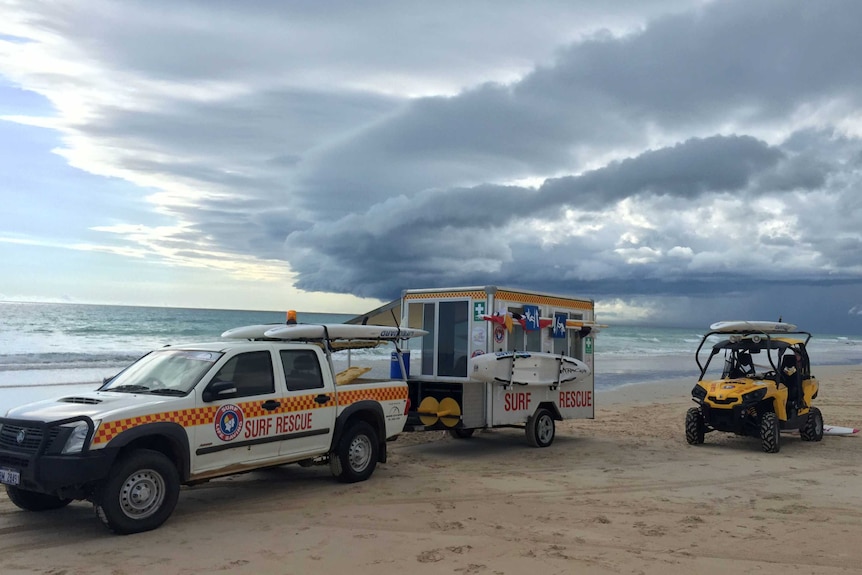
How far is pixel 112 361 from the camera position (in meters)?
29.1

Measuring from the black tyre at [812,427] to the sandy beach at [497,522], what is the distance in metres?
1.85

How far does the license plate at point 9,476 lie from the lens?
21.0 ft

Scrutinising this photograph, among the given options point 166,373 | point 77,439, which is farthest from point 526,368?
point 77,439

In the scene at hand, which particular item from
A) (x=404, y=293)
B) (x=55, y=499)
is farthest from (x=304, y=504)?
(x=404, y=293)

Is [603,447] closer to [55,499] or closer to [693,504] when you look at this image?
[693,504]

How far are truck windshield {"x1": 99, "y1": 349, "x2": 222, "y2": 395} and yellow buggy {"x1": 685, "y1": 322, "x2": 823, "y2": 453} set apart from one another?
7.83 m

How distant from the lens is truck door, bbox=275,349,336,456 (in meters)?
8.07

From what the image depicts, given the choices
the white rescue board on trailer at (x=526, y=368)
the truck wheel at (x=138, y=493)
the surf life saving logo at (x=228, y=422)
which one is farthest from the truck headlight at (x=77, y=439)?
the white rescue board on trailer at (x=526, y=368)

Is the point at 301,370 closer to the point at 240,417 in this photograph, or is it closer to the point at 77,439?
the point at 240,417

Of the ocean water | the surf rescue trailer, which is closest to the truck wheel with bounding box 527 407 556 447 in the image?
the surf rescue trailer

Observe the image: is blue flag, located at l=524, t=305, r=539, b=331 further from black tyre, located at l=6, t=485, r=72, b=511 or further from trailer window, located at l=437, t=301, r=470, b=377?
black tyre, located at l=6, t=485, r=72, b=511

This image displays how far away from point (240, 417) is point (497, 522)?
2.78 metres

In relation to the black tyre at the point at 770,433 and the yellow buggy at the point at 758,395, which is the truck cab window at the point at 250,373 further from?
the black tyre at the point at 770,433

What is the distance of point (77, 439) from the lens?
6305mm
